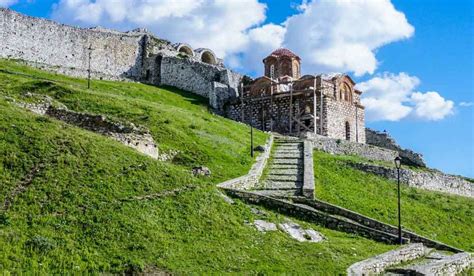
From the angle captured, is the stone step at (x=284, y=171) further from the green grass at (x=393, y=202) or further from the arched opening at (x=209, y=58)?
the arched opening at (x=209, y=58)

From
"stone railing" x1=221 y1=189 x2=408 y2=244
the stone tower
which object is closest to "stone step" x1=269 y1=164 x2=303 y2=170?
"stone railing" x1=221 y1=189 x2=408 y2=244

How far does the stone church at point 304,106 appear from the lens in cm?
4650

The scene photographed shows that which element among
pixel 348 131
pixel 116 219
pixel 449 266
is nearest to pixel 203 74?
pixel 348 131

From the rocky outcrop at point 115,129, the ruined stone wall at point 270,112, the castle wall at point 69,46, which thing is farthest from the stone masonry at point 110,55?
the rocky outcrop at point 115,129

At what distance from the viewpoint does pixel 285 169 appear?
29844 mm

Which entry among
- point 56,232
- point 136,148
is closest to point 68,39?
point 136,148

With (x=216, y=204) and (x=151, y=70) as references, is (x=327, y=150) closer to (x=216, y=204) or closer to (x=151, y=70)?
(x=216, y=204)

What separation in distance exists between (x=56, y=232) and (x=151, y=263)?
2597 millimetres

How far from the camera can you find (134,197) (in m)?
18.1

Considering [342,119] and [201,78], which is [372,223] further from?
[201,78]

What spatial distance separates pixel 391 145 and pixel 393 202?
23906mm

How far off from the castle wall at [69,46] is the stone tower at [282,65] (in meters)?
12.5

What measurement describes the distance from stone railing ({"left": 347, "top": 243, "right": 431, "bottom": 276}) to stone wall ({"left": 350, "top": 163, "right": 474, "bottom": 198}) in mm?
13235

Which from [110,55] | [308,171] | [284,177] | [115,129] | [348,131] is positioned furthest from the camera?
[110,55]
